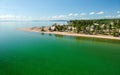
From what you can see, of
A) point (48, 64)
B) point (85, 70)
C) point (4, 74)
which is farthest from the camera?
point (48, 64)

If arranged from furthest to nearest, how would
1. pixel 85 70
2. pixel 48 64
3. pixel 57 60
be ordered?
pixel 57 60 < pixel 48 64 < pixel 85 70

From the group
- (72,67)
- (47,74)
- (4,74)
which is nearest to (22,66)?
(4,74)

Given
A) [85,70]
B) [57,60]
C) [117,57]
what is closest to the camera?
[85,70]

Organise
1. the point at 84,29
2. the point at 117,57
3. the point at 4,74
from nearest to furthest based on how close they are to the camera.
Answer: the point at 4,74, the point at 117,57, the point at 84,29

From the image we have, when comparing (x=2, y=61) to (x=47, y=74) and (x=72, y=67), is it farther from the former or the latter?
(x=72, y=67)

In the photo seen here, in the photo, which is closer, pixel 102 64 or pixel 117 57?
pixel 102 64

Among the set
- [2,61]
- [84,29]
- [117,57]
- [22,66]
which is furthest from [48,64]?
[84,29]

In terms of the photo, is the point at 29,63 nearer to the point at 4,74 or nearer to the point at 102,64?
the point at 4,74

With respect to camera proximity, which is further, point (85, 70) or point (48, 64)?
point (48, 64)

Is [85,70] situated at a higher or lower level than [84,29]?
lower
